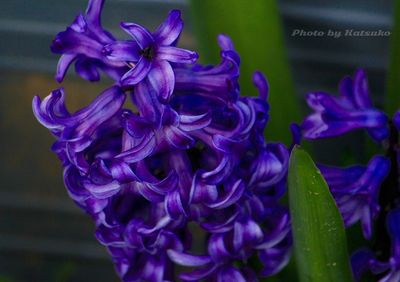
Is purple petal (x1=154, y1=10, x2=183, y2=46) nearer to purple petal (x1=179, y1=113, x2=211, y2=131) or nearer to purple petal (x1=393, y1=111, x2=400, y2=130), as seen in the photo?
purple petal (x1=179, y1=113, x2=211, y2=131)

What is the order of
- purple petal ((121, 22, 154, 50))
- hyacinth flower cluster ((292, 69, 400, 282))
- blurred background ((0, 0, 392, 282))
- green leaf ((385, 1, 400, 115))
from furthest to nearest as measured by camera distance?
1. blurred background ((0, 0, 392, 282))
2. green leaf ((385, 1, 400, 115))
3. hyacinth flower cluster ((292, 69, 400, 282))
4. purple petal ((121, 22, 154, 50))

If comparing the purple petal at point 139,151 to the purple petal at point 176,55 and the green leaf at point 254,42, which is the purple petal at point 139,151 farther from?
the green leaf at point 254,42

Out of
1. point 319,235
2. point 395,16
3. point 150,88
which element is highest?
point 395,16

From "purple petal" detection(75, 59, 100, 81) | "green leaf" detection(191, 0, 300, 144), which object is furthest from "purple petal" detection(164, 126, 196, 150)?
"green leaf" detection(191, 0, 300, 144)

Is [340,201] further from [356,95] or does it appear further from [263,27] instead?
[263,27]

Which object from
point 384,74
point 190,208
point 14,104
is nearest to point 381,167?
point 190,208

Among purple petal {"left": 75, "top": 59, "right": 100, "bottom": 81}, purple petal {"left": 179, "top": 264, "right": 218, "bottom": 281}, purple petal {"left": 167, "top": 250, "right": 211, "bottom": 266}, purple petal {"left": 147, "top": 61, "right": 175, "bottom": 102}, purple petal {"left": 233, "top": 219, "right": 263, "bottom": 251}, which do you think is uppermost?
purple petal {"left": 75, "top": 59, "right": 100, "bottom": 81}
